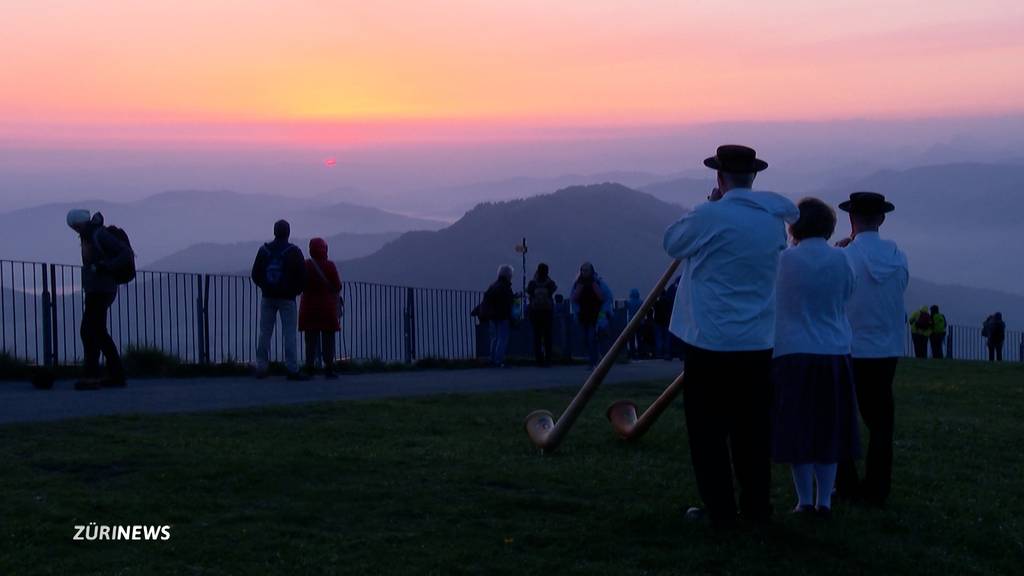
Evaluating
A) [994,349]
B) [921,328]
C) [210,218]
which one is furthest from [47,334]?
[210,218]

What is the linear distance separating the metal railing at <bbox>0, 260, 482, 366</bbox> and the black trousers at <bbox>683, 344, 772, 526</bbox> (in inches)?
459

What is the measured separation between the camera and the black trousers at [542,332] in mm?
22812

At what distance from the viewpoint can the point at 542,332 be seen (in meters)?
23.1

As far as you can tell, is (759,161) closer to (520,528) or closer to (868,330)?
(868,330)

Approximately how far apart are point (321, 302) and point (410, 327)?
Result: 8.25m

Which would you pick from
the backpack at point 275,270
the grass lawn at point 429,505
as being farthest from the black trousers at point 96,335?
the grass lawn at point 429,505

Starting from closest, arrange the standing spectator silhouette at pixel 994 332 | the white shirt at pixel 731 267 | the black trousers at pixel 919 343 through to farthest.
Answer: the white shirt at pixel 731 267 < the black trousers at pixel 919 343 < the standing spectator silhouette at pixel 994 332

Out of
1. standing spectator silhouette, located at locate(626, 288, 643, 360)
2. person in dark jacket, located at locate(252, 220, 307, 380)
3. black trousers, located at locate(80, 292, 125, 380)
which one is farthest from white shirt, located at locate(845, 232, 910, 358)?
standing spectator silhouette, located at locate(626, 288, 643, 360)

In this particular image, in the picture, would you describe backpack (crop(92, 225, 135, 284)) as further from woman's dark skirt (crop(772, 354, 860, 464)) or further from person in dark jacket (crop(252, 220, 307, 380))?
woman's dark skirt (crop(772, 354, 860, 464))

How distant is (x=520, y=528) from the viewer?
721 centimetres

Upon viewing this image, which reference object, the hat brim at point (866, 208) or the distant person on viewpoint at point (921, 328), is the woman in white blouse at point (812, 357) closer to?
the hat brim at point (866, 208)

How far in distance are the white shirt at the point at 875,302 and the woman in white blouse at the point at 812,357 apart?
0.51 metres

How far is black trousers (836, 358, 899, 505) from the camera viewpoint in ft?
26.8

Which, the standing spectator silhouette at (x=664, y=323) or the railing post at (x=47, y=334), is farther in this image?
the standing spectator silhouette at (x=664, y=323)
